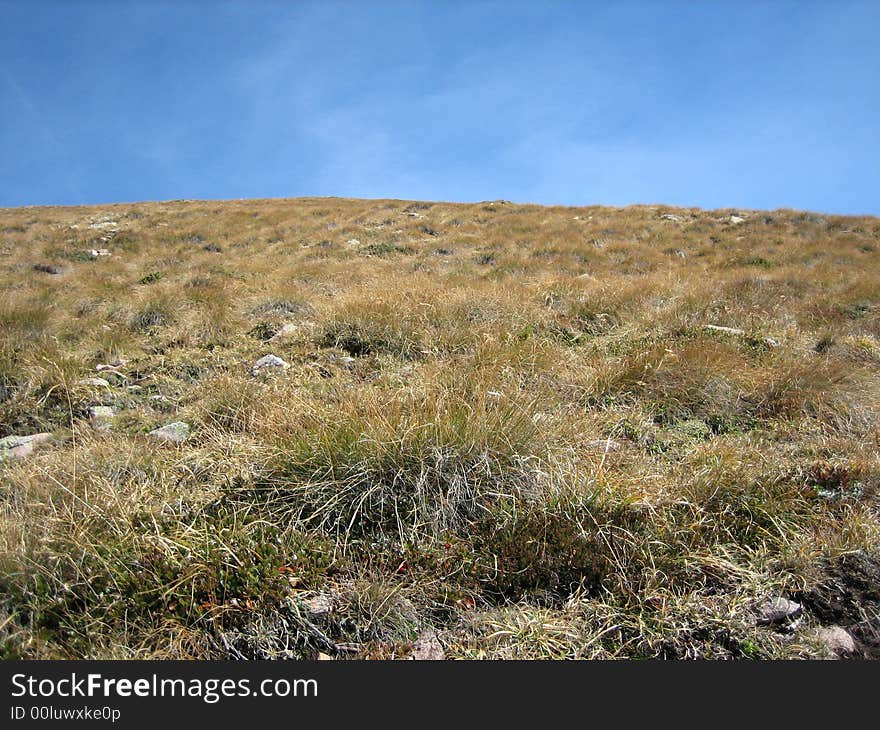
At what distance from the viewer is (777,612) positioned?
7.04 ft

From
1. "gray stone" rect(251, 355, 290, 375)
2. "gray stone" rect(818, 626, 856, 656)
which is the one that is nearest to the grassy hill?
"gray stone" rect(818, 626, 856, 656)

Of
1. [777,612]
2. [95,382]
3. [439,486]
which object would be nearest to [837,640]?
[777,612]

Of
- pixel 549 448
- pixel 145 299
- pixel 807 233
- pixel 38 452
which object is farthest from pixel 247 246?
pixel 807 233

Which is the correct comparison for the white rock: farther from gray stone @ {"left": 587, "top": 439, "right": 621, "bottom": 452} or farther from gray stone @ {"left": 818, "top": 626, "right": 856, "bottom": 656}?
gray stone @ {"left": 818, "top": 626, "right": 856, "bottom": 656}

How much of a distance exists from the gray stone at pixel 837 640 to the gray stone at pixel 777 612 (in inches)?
4.1

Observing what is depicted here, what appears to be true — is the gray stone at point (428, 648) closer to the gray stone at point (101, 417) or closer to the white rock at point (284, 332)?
the gray stone at point (101, 417)

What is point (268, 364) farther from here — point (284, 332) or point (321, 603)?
point (321, 603)

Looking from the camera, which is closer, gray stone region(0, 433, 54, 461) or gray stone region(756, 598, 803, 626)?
gray stone region(756, 598, 803, 626)

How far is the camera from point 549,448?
2.87 meters

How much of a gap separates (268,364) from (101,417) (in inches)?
59.0

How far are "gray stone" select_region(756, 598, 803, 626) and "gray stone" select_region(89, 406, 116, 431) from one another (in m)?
4.01

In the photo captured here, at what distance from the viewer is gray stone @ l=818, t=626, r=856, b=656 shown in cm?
203

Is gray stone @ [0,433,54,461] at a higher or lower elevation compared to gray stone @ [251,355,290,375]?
lower

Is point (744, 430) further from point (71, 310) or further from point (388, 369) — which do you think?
point (71, 310)
